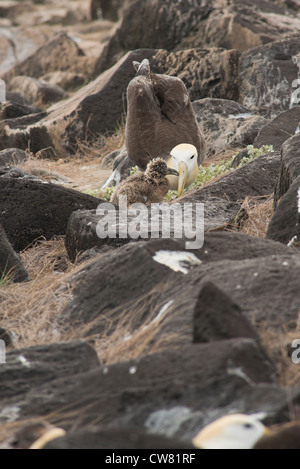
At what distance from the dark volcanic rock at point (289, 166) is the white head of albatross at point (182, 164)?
165 cm

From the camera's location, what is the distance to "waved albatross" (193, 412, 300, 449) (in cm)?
262

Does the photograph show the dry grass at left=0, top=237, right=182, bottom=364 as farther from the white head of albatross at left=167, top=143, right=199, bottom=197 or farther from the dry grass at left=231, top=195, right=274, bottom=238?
the white head of albatross at left=167, top=143, right=199, bottom=197

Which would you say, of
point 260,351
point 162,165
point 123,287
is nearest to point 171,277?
point 123,287

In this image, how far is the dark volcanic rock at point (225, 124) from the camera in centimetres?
1052

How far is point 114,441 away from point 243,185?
5011 mm

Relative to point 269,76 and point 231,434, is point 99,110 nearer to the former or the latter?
point 269,76

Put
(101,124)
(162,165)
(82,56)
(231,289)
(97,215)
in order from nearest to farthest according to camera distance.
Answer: (231,289) < (97,215) < (162,165) < (101,124) < (82,56)

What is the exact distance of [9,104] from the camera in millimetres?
14891

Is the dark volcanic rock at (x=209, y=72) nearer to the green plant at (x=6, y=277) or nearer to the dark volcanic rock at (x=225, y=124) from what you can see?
the dark volcanic rock at (x=225, y=124)

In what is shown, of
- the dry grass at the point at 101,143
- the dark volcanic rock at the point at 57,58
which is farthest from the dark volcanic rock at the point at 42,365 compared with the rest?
the dark volcanic rock at the point at 57,58

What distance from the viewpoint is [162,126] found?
27.8 ft

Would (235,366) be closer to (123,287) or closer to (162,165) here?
(123,287)

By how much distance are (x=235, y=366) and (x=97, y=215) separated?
3242 mm

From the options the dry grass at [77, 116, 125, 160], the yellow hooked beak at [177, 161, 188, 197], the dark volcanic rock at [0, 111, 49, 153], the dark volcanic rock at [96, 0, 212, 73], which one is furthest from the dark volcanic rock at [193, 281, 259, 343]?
the dark volcanic rock at [96, 0, 212, 73]
